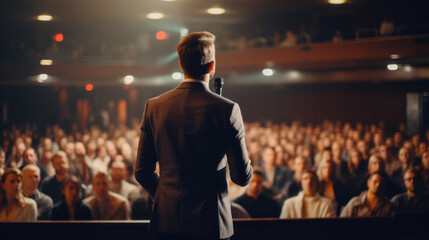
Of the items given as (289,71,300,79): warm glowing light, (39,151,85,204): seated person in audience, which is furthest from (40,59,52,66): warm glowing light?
(39,151,85,204): seated person in audience

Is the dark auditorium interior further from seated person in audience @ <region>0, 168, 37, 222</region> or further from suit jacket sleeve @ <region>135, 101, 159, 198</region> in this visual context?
suit jacket sleeve @ <region>135, 101, 159, 198</region>

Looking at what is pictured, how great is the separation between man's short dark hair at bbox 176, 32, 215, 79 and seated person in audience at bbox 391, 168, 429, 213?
3439 mm

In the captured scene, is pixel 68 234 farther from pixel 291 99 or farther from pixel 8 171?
pixel 291 99

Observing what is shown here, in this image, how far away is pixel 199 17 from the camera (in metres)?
15.0

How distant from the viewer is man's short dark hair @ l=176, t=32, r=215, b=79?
57.1 inches

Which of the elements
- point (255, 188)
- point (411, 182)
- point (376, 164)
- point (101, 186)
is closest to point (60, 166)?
point (101, 186)

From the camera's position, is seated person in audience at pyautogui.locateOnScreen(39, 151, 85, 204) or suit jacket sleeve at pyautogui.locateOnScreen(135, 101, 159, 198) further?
seated person in audience at pyautogui.locateOnScreen(39, 151, 85, 204)

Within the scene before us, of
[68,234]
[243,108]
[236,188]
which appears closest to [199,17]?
[243,108]

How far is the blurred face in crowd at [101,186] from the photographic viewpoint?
4418 mm

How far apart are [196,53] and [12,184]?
3.16 meters

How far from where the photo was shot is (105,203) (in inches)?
175

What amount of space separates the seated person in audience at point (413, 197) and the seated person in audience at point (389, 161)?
1535 mm

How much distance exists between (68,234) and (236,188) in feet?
7.82

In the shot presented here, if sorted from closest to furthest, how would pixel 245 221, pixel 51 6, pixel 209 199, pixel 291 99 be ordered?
1. pixel 209 199
2. pixel 245 221
3. pixel 51 6
4. pixel 291 99
